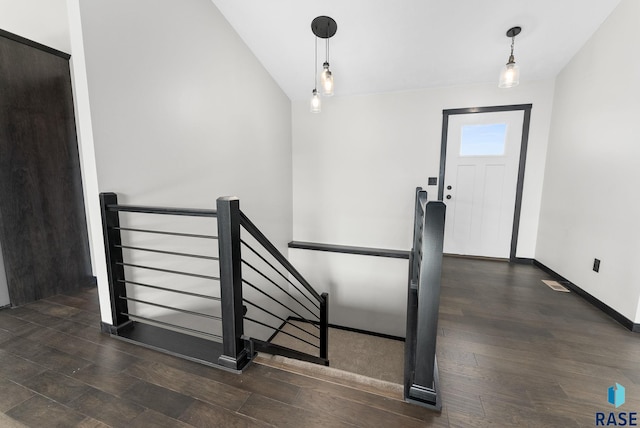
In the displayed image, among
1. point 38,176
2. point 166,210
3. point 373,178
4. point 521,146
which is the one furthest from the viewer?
point 373,178

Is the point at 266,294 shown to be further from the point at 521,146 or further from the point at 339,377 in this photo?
the point at 521,146

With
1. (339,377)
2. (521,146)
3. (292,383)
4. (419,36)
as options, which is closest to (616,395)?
(339,377)

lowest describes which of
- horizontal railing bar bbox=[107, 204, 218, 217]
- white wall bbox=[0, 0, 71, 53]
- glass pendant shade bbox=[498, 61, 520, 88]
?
horizontal railing bar bbox=[107, 204, 218, 217]

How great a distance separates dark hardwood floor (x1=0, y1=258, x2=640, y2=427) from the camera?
118 centimetres

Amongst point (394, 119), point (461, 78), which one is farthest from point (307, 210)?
point (461, 78)

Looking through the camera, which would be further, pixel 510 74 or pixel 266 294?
pixel 510 74

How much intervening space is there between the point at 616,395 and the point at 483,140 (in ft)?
9.88

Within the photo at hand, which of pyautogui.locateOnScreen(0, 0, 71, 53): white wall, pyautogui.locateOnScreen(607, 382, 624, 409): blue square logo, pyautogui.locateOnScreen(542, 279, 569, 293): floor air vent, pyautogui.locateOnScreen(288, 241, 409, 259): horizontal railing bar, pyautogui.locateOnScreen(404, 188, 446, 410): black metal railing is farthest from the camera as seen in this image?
pyautogui.locateOnScreen(288, 241, 409, 259): horizontal railing bar

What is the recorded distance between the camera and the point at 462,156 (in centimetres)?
361

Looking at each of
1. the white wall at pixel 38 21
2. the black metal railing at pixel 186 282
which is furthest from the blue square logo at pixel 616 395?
the white wall at pixel 38 21

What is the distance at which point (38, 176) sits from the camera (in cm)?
220

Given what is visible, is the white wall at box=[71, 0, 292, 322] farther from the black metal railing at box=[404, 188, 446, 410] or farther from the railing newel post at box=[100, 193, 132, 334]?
the black metal railing at box=[404, 188, 446, 410]

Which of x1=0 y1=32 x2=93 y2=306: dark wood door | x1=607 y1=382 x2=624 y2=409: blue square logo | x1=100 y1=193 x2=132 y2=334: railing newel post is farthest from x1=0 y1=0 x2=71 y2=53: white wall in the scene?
x1=607 y1=382 x2=624 y2=409: blue square logo

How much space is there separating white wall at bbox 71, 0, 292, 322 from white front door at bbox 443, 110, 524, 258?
8.95 ft
